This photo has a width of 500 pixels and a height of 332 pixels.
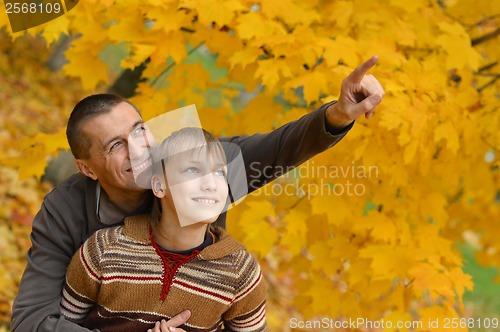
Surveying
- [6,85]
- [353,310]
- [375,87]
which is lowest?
[6,85]

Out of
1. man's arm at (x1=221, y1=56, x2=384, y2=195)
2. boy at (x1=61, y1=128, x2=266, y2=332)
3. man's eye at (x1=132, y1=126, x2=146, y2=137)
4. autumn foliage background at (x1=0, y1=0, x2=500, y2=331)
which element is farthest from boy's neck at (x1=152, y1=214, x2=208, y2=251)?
autumn foliage background at (x1=0, y1=0, x2=500, y2=331)

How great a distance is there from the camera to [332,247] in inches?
121

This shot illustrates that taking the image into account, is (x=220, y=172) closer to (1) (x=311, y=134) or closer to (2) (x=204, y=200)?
(2) (x=204, y=200)

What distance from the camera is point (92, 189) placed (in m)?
2.13

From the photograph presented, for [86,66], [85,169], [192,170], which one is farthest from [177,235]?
[86,66]

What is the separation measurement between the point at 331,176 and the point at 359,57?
0.53 metres

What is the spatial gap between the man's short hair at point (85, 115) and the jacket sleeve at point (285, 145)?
426 millimetres

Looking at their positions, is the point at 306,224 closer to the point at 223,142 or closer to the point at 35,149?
the point at 223,142

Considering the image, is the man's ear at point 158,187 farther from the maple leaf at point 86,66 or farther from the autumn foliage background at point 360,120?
the maple leaf at point 86,66

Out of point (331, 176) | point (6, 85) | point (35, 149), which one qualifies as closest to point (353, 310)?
point (331, 176)

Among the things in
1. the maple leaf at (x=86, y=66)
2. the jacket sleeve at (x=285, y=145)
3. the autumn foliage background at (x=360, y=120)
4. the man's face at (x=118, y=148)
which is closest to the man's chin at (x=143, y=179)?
the man's face at (x=118, y=148)

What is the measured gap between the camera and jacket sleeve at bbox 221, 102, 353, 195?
1976 mm

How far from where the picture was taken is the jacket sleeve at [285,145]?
1976 mm

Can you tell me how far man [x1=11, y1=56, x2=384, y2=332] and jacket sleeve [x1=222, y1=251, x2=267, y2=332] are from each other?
412 millimetres
